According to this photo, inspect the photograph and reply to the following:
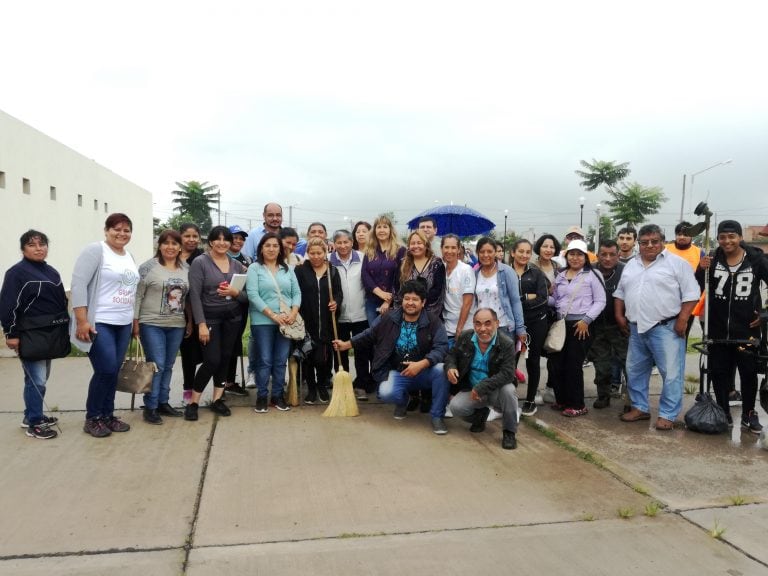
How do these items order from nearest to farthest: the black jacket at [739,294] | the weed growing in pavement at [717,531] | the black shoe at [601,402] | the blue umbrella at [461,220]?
the weed growing in pavement at [717,531]
the black jacket at [739,294]
the black shoe at [601,402]
the blue umbrella at [461,220]

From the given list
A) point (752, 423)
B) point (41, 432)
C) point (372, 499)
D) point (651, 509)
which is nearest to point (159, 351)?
point (41, 432)

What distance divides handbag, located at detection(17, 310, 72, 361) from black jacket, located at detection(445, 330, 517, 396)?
3082 millimetres

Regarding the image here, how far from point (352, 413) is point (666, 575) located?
9.91ft

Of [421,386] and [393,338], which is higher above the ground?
[393,338]

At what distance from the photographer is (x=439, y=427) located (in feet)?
16.0

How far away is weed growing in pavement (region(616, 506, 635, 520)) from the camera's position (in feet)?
11.0

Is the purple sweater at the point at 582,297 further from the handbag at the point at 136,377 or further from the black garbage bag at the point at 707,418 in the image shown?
the handbag at the point at 136,377

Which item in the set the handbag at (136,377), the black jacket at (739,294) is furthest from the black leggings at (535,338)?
the handbag at (136,377)

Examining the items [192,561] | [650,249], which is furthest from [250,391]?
[650,249]

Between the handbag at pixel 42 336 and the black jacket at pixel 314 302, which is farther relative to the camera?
the black jacket at pixel 314 302

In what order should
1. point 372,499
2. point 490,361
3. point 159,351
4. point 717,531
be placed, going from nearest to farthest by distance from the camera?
1. point 717,531
2. point 372,499
3. point 490,361
4. point 159,351

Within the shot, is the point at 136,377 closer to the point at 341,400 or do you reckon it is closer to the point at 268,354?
the point at 268,354

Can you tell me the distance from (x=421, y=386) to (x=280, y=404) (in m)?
1.36

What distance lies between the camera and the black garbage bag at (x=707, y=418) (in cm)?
490
